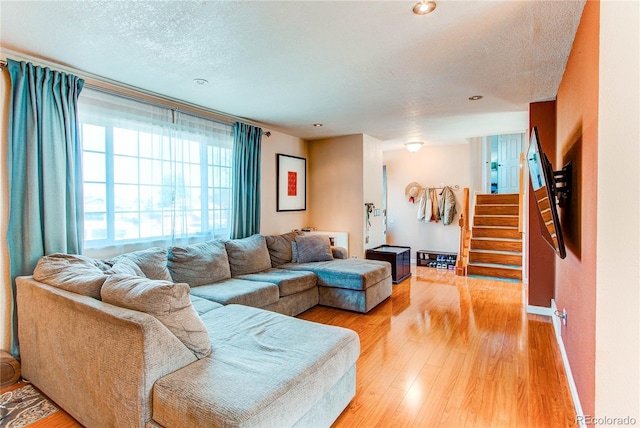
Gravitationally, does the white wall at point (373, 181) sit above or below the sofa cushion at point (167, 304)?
above

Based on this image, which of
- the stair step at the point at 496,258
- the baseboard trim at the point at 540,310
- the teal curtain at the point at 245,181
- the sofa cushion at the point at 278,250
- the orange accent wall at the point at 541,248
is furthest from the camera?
the stair step at the point at 496,258

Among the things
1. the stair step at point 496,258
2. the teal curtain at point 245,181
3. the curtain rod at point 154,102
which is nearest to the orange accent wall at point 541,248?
the stair step at point 496,258

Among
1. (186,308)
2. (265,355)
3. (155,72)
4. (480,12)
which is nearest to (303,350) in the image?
(265,355)

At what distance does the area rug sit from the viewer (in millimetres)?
1878

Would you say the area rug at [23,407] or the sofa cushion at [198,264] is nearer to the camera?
the area rug at [23,407]

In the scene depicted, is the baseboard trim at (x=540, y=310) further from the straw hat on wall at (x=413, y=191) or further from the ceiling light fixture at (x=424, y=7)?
the straw hat on wall at (x=413, y=191)

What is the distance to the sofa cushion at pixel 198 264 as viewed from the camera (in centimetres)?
318

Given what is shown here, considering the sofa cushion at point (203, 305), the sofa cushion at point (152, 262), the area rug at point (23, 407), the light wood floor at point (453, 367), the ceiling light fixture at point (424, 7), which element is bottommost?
the area rug at point (23, 407)

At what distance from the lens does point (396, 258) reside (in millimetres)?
4965

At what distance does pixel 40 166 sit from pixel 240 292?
1847 mm

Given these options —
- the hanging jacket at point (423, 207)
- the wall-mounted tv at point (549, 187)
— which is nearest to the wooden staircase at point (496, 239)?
the hanging jacket at point (423, 207)

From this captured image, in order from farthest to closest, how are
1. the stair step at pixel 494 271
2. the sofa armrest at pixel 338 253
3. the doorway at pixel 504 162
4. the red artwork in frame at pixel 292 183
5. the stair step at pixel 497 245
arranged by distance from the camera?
the doorway at pixel 504 162
the stair step at pixel 497 245
the stair step at pixel 494 271
the red artwork in frame at pixel 292 183
the sofa armrest at pixel 338 253

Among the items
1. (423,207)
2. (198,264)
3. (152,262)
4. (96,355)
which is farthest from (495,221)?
(96,355)

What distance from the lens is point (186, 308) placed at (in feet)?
5.50
